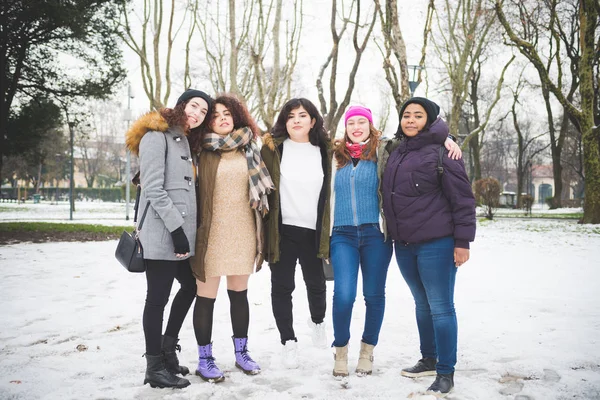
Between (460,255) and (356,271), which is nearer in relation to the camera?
(460,255)

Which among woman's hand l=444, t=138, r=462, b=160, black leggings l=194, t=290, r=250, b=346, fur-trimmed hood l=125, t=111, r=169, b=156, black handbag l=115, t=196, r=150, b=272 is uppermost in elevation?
fur-trimmed hood l=125, t=111, r=169, b=156

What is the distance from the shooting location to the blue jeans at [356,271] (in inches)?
124

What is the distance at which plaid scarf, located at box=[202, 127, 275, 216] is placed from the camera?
10.3ft

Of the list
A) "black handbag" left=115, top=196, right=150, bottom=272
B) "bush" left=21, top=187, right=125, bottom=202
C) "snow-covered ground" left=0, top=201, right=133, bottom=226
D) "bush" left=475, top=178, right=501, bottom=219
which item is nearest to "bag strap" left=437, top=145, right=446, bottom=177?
"black handbag" left=115, top=196, right=150, bottom=272

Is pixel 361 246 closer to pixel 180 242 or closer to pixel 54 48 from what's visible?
pixel 180 242

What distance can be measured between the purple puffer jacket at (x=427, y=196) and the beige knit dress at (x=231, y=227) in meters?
0.99

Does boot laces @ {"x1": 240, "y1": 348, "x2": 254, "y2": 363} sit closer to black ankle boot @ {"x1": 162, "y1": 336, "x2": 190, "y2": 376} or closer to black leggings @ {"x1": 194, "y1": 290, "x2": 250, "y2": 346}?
black leggings @ {"x1": 194, "y1": 290, "x2": 250, "y2": 346}

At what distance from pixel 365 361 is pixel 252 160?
5.41ft

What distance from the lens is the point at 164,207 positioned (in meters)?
2.85

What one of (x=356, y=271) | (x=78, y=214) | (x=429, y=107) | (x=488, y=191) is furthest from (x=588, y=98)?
(x=78, y=214)

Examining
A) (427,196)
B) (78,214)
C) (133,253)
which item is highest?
(427,196)

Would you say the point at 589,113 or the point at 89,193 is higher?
the point at 589,113

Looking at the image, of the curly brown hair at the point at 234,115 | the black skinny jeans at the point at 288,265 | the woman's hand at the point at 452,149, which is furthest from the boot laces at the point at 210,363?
the woman's hand at the point at 452,149

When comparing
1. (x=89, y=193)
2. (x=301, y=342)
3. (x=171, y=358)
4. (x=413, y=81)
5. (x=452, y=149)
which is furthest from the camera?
(x=89, y=193)
